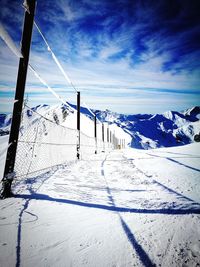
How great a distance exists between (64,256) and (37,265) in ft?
0.89

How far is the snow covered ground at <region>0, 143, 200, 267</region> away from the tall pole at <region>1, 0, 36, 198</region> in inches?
16.9

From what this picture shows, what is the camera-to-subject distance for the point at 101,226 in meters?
2.31

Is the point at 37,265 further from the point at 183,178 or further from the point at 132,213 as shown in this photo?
the point at 183,178

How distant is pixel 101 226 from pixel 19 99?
3.03m

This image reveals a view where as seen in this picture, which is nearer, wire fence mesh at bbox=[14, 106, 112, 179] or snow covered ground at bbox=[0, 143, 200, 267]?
snow covered ground at bbox=[0, 143, 200, 267]

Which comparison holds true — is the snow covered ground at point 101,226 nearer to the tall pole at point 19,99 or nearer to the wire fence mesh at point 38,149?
the tall pole at point 19,99

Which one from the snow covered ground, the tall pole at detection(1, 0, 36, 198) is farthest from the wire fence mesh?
the snow covered ground

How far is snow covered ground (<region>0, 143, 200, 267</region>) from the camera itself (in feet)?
5.57

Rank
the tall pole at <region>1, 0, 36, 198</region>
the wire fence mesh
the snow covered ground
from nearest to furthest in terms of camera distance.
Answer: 1. the snow covered ground
2. the tall pole at <region>1, 0, 36, 198</region>
3. the wire fence mesh

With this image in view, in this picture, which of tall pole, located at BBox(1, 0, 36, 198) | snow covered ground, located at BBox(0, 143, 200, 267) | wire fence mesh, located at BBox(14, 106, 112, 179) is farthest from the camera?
wire fence mesh, located at BBox(14, 106, 112, 179)

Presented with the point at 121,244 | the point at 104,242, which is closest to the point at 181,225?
the point at 121,244

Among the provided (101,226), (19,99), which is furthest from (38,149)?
(101,226)

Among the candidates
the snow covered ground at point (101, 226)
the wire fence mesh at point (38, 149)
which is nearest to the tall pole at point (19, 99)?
the wire fence mesh at point (38, 149)

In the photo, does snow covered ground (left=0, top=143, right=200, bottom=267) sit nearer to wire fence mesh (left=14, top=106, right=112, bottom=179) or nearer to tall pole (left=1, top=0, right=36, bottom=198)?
tall pole (left=1, top=0, right=36, bottom=198)
